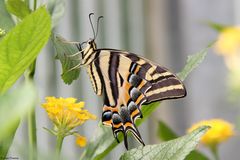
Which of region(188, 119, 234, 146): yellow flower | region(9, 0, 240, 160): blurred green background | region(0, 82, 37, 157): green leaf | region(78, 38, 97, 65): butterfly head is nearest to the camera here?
region(0, 82, 37, 157): green leaf

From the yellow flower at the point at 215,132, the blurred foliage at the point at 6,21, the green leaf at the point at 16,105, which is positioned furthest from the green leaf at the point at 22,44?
the yellow flower at the point at 215,132

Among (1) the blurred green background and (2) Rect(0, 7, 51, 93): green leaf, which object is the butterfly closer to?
(2) Rect(0, 7, 51, 93): green leaf

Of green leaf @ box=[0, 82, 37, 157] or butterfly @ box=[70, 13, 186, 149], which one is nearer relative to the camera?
green leaf @ box=[0, 82, 37, 157]

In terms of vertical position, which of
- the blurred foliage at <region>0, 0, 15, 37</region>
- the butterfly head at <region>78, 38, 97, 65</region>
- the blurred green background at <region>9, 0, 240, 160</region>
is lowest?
the blurred green background at <region>9, 0, 240, 160</region>

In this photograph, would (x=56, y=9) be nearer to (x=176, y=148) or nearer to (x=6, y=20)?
(x=6, y=20)

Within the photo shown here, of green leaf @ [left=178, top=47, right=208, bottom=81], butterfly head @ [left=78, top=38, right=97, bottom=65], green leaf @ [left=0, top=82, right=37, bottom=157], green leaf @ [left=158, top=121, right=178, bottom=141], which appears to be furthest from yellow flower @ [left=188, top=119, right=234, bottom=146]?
green leaf @ [left=0, top=82, right=37, bottom=157]

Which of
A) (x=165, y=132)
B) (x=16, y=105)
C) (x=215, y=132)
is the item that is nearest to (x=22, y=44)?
(x=16, y=105)

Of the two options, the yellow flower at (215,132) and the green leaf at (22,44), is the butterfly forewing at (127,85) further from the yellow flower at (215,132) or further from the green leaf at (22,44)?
the yellow flower at (215,132)

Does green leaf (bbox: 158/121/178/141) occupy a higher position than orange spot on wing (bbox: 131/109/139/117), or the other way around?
orange spot on wing (bbox: 131/109/139/117)
